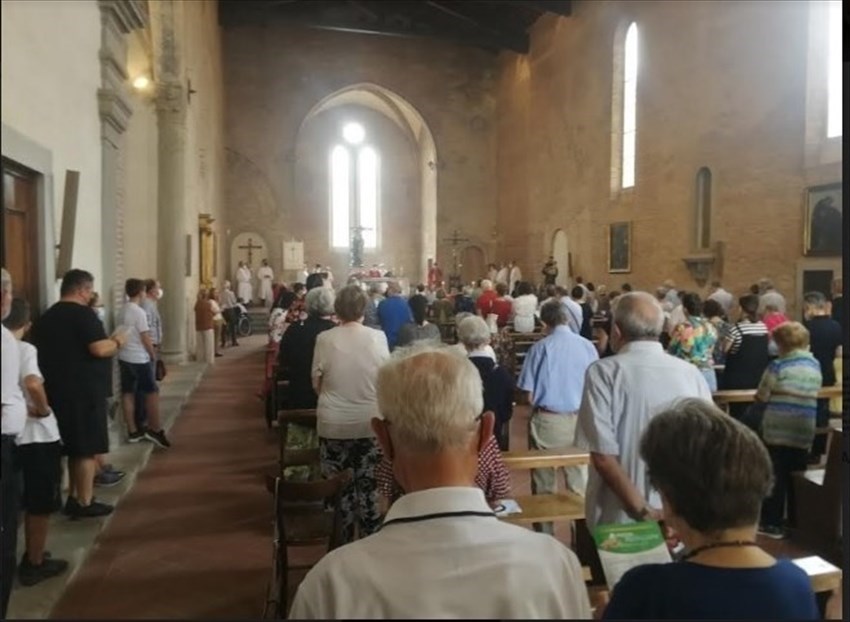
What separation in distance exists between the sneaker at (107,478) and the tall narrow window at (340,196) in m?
22.6

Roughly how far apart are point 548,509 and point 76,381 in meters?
2.36

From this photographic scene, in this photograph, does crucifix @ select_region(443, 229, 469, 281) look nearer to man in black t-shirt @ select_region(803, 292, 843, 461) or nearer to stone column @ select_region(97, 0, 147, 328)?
man in black t-shirt @ select_region(803, 292, 843, 461)

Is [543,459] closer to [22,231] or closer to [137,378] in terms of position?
[22,231]

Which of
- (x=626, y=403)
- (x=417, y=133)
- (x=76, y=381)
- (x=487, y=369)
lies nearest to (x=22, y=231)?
(x=76, y=381)

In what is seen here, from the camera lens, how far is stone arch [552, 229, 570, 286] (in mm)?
18859

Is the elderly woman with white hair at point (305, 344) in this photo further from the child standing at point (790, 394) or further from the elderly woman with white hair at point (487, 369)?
the child standing at point (790, 394)

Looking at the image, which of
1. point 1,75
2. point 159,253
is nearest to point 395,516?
point 1,75

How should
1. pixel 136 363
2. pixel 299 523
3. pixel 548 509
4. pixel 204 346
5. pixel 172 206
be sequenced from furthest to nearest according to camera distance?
pixel 204 346 → pixel 172 206 → pixel 136 363 → pixel 299 523 → pixel 548 509

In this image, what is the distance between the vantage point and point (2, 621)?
43.8 inches

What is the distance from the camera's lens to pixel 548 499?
11.9 ft

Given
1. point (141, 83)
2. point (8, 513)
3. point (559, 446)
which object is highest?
point (141, 83)

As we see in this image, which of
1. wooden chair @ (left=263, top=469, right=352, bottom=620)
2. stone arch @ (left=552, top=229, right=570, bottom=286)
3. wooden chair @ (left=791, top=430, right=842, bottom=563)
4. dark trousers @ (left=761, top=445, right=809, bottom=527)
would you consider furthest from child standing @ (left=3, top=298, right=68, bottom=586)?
stone arch @ (left=552, top=229, right=570, bottom=286)

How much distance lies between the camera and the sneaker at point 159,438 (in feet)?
20.7

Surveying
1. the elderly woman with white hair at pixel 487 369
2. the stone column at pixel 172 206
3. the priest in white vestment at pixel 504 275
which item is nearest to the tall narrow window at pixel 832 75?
the elderly woman with white hair at pixel 487 369
